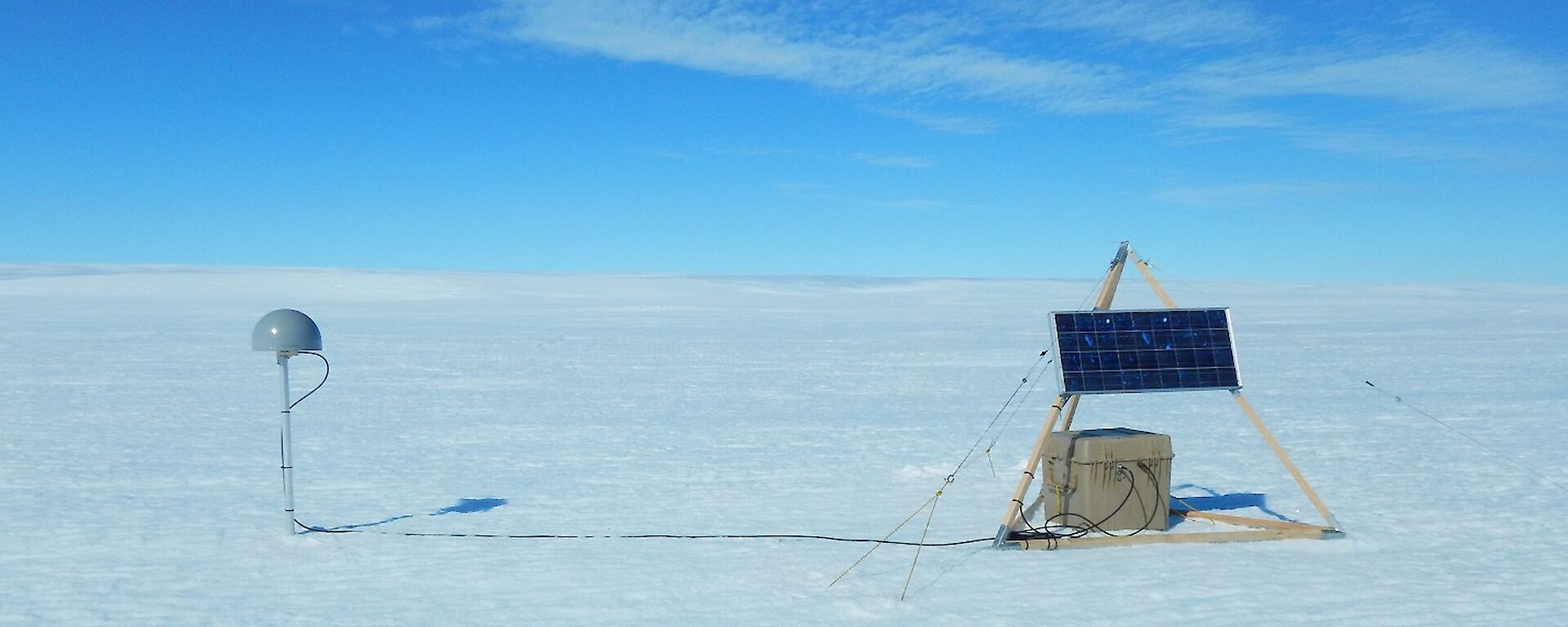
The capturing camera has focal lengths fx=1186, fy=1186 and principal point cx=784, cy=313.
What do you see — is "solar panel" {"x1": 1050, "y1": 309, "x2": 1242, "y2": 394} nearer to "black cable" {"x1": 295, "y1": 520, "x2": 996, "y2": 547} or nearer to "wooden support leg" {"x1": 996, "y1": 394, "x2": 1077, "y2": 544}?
"wooden support leg" {"x1": 996, "y1": 394, "x2": 1077, "y2": 544}

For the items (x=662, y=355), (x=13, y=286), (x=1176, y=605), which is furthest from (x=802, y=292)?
(x=1176, y=605)

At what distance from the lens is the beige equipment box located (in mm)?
7688

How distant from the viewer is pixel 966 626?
592 cm

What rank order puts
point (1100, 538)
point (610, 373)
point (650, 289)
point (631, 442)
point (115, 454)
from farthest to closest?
point (650, 289), point (610, 373), point (631, 442), point (115, 454), point (1100, 538)

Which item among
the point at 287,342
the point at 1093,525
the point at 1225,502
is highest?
the point at 287,342

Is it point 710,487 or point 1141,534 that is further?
point 710,487

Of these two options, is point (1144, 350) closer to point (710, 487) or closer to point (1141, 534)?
point (1141, 534)

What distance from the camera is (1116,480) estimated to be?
7703 mm

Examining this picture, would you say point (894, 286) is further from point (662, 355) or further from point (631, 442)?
point (631, 442)

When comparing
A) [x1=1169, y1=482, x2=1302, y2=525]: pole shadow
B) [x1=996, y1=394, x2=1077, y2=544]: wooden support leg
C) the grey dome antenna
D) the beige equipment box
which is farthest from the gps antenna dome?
[x1=1169, y1=482, x2=1302, y2=525]: pole shadow

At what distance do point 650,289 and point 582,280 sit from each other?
1262 centimetres

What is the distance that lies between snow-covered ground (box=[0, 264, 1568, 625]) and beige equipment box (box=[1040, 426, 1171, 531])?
36 cm

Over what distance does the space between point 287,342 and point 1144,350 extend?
5.52 m

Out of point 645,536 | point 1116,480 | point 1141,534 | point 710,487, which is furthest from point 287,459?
point 1141,534
